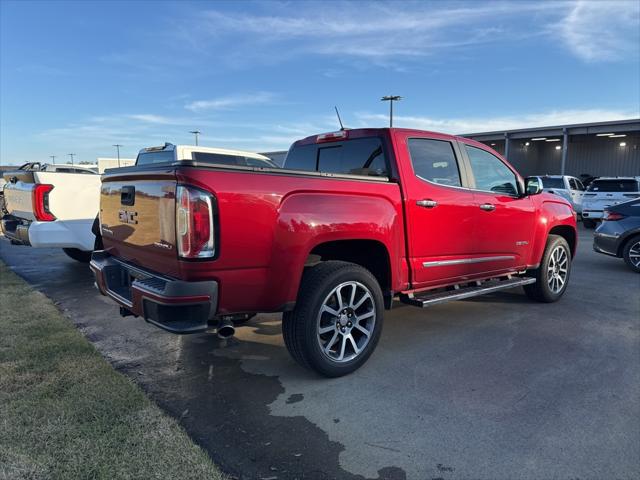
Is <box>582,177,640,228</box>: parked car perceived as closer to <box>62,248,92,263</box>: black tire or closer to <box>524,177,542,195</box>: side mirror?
<box>524,177,542,195</box>: side mirror

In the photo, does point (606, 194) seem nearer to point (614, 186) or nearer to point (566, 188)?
point (614, 186)

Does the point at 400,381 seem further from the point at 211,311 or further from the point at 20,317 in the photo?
the point at 20,317

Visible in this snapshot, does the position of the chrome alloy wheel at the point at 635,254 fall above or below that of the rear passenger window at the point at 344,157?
below

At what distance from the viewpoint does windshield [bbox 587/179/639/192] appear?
1478 cm

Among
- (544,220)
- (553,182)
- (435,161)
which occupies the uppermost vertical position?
(435,161)

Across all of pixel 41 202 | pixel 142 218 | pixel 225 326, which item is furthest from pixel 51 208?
pixel 225 326

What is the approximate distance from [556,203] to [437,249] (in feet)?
8.82

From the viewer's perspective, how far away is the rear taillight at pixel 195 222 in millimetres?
2664

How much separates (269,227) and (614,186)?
15779 mm

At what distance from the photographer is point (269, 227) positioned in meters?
2.92

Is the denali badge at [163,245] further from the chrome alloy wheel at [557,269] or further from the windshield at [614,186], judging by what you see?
the windshield at [614,186]

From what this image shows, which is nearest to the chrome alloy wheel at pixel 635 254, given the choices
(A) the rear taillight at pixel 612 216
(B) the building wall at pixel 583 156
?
(A) the rear taillight at pixel 612 216

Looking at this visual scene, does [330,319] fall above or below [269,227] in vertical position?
below

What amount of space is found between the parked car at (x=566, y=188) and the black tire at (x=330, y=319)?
16035 millimetres
